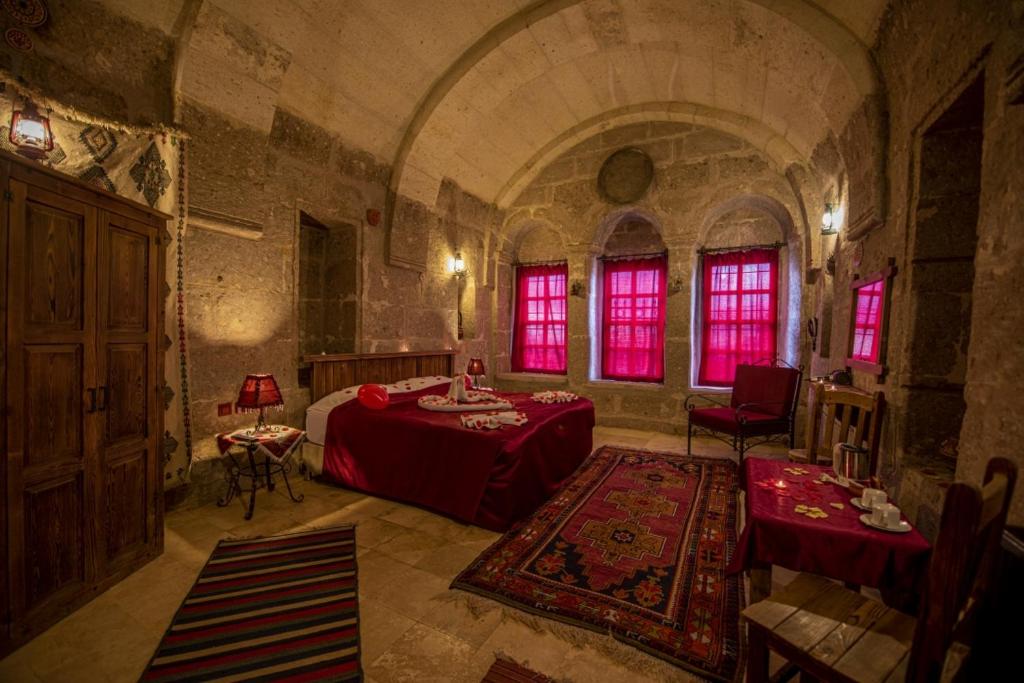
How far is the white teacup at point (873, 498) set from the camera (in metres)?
1.68

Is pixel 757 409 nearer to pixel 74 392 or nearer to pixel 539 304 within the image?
pixel 539 304

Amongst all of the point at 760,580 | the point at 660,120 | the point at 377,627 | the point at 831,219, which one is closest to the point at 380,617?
the point at 377,627

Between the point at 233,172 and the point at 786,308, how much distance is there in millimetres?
6160

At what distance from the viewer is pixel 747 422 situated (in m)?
4.19

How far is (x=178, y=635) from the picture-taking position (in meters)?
1.95

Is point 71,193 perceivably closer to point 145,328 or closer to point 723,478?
point 145,328

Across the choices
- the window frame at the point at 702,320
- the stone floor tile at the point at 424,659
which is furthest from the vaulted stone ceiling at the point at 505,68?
the stone floor tile at the point at 424,659

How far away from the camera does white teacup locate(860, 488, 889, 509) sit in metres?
1.68

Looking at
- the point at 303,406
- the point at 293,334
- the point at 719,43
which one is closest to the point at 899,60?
the point at 719,43

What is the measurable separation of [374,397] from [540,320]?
3.78 metres

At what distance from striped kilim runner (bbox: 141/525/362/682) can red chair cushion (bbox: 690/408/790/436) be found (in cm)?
358

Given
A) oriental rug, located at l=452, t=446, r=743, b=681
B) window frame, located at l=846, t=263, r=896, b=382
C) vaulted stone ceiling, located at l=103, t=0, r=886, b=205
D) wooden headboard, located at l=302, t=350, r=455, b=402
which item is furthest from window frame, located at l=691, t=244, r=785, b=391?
wooden headboard, located at l=302, t=350, r=455, b=402

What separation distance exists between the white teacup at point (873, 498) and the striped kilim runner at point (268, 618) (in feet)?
Answer: 6.99

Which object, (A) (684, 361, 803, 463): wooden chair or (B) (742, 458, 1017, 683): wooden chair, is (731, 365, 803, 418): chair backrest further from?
(B) (742, 458, 1017, 683): wooden chair
